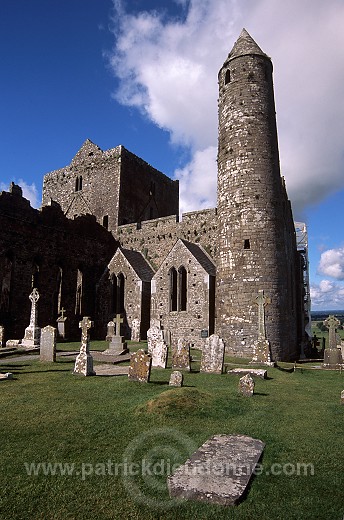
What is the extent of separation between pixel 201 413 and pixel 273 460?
2157 millimetres

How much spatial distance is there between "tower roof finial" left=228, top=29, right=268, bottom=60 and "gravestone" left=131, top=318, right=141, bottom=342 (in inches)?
640

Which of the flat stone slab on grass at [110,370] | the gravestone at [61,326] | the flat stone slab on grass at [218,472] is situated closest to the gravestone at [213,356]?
the flat stone slab on grass at [110,370]

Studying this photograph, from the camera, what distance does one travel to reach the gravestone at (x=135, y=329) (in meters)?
23.2

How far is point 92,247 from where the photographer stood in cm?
2834

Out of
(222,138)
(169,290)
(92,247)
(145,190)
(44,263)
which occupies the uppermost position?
(145,190)

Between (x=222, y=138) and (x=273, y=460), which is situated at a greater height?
(x=222, y=138)

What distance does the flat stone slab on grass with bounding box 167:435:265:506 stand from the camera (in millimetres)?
3752

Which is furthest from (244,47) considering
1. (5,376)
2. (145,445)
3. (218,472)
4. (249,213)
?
(218,472)

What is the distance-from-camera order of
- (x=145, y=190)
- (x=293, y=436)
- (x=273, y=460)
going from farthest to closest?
(x=145, y=190)
(x=293, y=436)
(x=273, y=460)

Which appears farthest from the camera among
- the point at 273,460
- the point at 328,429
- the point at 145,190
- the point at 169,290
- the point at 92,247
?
the point at 145,190

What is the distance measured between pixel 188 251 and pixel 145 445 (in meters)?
17.3

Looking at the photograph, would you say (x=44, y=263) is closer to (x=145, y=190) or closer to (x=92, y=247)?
(x=92, y=247)

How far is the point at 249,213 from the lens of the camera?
18.0 meters

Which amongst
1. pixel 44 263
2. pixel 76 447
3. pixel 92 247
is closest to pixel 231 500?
pixel 76 447
